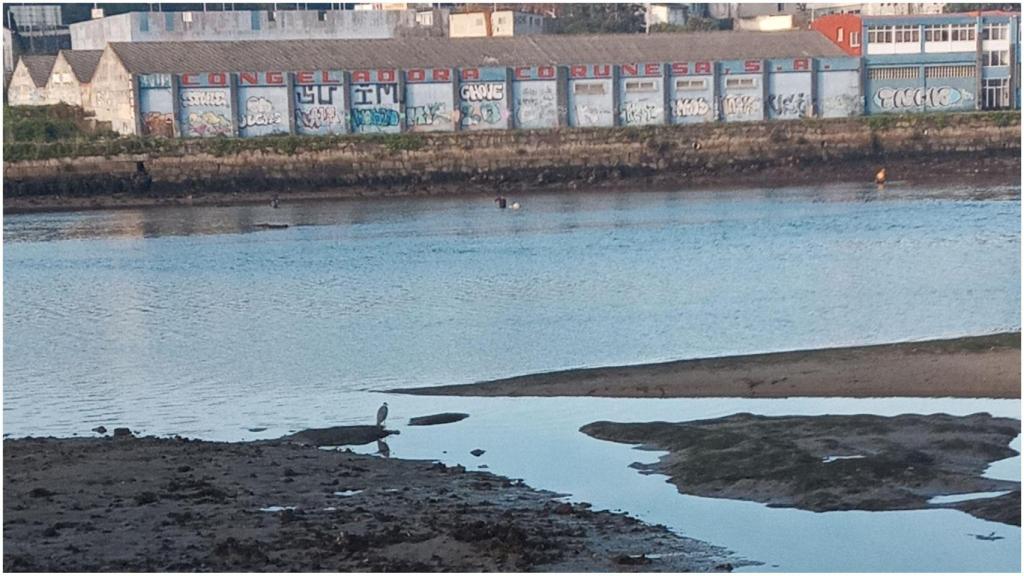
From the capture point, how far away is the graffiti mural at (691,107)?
231 ft

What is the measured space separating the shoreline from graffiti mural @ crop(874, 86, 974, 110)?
18.1ft

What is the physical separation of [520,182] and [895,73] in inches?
741

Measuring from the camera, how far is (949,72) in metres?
72.4

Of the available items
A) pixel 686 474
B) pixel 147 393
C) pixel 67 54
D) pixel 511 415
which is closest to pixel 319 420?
pixel 511 415

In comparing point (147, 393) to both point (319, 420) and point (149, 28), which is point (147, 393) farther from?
point (149, 28)

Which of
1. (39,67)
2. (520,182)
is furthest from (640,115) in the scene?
(39,67)

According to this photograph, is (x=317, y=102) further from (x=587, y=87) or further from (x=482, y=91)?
(x=587, y=87)

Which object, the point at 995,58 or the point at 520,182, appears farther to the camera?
the point at 995,58

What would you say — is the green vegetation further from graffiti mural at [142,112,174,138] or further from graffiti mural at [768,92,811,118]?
graffiti mural at [768,92,811,118]

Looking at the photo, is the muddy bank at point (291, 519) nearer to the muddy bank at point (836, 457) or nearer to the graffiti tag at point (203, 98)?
the muddy bank at point (836, 457)

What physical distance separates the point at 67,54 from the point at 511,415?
6210cm

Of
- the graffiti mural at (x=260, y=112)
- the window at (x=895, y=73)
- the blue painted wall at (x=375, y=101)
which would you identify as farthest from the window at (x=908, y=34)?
the graffiti mural at (x=260, y=112)

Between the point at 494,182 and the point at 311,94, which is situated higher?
the point at 311,94

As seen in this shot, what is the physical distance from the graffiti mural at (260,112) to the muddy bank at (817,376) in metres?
48.8
